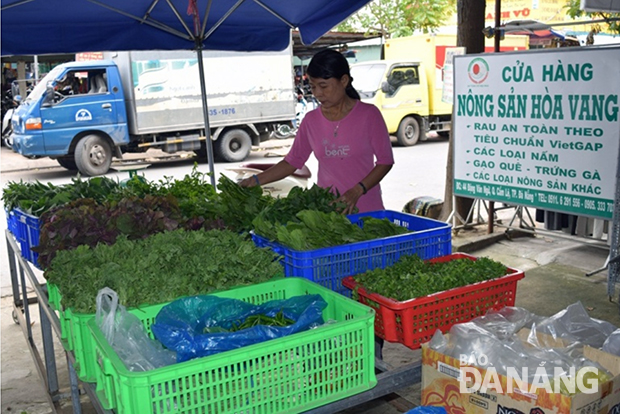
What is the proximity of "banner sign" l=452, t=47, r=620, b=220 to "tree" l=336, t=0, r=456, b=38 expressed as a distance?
619 inches

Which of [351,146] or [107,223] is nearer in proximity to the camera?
[107,223]

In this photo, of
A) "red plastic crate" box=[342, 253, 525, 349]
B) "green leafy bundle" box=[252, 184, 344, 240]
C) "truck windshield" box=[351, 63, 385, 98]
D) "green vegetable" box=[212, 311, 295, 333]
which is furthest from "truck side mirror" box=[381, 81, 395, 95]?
"green vegetable" box=[212, 311, 295, 333]

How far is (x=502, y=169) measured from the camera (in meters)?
5.85

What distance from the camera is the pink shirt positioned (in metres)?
3.62

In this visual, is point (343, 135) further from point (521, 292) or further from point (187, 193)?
point (521, 292)

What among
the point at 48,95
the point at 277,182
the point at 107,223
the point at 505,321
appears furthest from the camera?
the point at 48,95

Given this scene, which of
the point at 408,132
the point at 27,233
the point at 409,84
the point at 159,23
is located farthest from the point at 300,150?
the point at 408,132

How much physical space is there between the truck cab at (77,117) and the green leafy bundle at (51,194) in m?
8.64

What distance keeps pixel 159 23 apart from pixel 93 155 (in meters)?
8.50

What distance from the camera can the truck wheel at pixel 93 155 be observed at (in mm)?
12508

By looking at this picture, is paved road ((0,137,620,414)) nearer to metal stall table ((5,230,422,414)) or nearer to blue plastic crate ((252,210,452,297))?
metal stall table ((5,230,422,414))

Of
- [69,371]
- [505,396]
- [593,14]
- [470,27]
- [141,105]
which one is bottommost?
[69,371]

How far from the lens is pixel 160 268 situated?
2328mm

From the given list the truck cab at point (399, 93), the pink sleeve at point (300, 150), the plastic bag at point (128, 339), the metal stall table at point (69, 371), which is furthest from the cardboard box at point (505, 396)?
the truck cab at point (399, 93)
